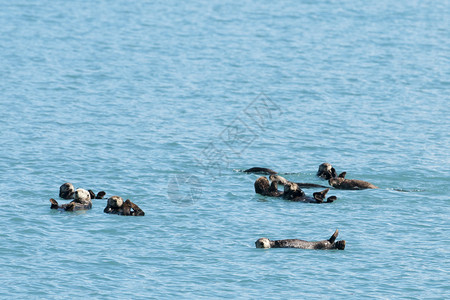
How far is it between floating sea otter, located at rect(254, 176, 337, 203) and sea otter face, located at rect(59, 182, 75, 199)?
4197 mm

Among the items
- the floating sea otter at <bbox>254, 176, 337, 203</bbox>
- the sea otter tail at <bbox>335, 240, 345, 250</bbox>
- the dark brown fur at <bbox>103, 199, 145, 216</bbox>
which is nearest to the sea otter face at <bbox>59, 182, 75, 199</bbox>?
the dark brown fur at <bbox>103, 199, 145, 216</bbox>

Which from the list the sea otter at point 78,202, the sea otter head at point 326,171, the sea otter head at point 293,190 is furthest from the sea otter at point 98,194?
the sea otter head at point 326,171

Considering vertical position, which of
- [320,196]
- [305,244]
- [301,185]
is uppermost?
[301,185]

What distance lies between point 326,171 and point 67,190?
258 inches

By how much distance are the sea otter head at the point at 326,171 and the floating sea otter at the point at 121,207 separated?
18.1 ft

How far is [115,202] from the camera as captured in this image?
17.3 meters

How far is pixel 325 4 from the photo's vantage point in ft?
176

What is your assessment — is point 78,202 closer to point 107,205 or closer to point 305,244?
point 107,205

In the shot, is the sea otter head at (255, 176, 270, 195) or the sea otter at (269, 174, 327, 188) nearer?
the sea otter head at (255, 176, 270, 195)

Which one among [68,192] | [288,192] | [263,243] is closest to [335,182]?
[288,192]

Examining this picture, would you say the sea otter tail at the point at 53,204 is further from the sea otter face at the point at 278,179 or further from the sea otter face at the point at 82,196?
the sea otter face at the point at 278,179

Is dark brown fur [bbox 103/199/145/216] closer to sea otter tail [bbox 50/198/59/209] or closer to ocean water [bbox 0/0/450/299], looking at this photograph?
ocean water [bbox 0/0/450/299]

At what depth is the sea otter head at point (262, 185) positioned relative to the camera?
751 inches

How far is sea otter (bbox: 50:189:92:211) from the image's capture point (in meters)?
17.4
